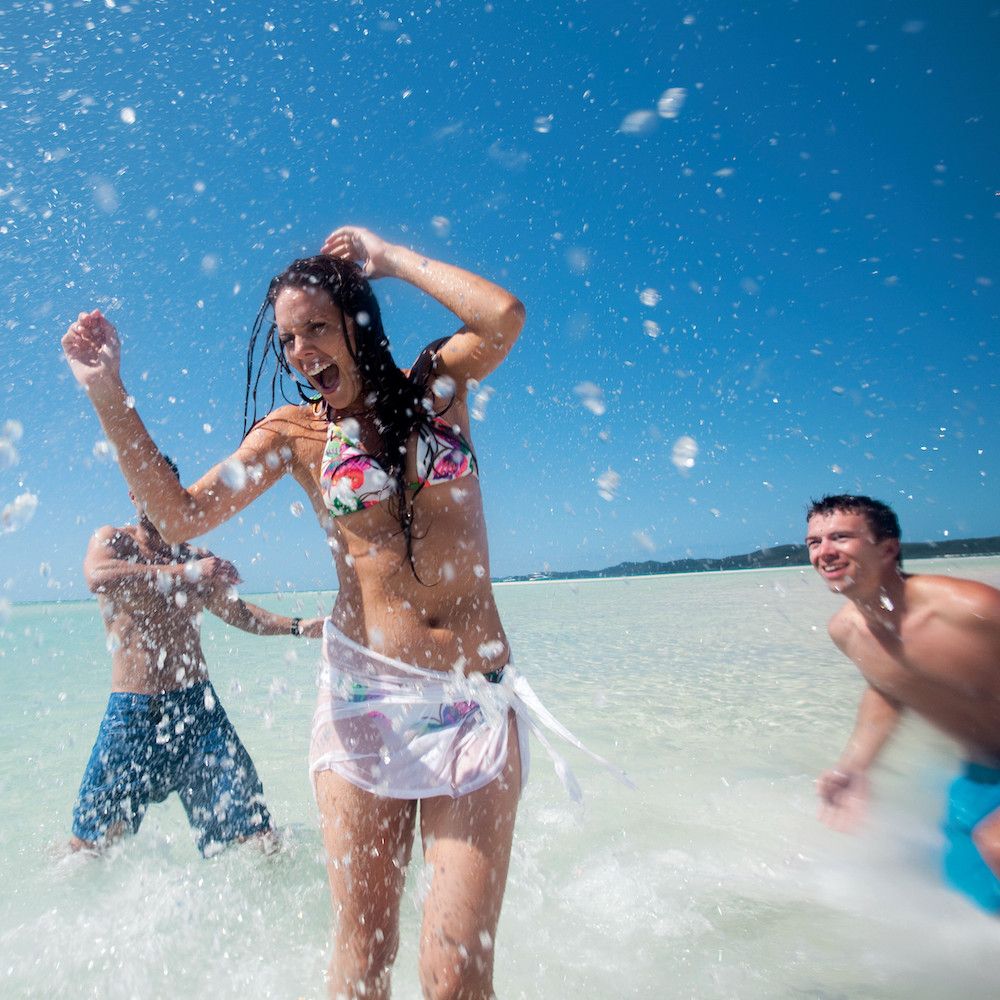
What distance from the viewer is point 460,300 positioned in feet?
5.94

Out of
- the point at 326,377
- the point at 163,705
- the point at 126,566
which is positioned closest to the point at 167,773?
the point at 163,705

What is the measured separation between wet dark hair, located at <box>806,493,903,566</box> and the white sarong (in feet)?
5.21

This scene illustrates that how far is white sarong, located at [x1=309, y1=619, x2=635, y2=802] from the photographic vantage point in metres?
1.69

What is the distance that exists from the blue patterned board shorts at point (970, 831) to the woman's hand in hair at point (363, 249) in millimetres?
2500

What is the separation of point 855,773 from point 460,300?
2.25m

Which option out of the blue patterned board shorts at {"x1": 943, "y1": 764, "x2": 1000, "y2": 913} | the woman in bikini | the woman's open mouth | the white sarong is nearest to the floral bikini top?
the woman in bikini

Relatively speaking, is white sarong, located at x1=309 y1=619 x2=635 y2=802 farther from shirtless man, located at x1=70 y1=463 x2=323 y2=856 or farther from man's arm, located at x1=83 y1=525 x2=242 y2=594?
man's arm, located at x1=83 y1=525 x2=242 y2=594

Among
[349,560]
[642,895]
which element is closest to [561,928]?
[642,895]

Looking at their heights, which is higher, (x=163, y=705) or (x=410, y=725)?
(x=410, y=725)

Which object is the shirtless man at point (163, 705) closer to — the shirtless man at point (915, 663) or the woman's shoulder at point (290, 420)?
the woman's shoulder at point (290, 420)

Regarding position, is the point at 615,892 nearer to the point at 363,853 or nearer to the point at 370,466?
the point at 363,853

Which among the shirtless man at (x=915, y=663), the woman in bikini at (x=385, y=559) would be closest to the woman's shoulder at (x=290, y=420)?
the woman in bikini at (x=385, y=559)

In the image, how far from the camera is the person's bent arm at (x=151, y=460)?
1.67m

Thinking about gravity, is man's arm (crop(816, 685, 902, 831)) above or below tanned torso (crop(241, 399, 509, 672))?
below
